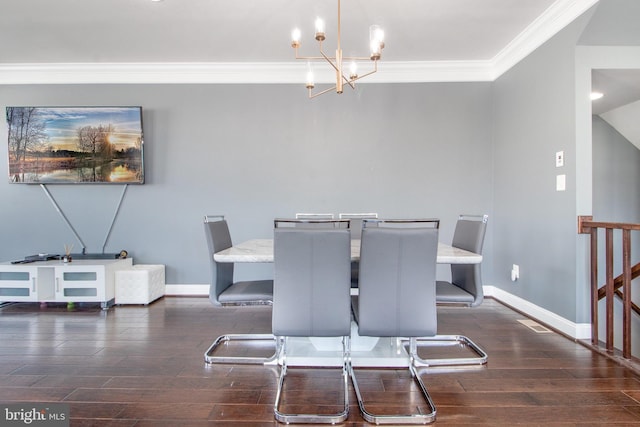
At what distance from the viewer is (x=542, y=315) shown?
2.75 metres

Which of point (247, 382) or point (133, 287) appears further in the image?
point (133, 287)

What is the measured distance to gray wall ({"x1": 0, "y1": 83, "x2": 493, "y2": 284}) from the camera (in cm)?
361

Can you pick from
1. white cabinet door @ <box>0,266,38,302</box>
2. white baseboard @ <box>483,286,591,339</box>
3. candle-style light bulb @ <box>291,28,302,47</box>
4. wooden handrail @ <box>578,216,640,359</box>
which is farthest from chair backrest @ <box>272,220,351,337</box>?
white cabinet door @ <box>0,266,38,302</box>

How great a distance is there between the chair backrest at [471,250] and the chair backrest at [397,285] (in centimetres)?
61

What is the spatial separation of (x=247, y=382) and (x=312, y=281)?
0.78 m

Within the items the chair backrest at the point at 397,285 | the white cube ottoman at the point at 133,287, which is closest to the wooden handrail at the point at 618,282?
the chair backrest at the point at 397,285

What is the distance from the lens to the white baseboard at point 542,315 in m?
2.37

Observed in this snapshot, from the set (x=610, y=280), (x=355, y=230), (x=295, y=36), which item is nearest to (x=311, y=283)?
(x=355, y=230)

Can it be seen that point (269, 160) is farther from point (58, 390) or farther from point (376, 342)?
point (58, 390)

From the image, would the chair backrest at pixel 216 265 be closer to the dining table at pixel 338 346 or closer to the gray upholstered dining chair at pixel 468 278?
the dining table at pixel 338 346

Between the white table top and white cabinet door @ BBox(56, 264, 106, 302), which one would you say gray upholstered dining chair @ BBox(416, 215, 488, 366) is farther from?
white cabinet door @ BBox(56, 264, 106, 302)

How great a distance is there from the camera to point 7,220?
144 inches

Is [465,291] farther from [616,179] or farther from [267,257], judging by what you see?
[616,179]

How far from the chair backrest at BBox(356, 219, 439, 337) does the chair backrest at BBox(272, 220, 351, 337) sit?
0.10m
